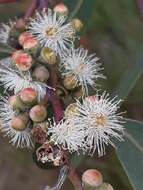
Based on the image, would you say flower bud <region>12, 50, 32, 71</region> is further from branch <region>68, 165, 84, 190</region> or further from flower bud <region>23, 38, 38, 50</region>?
branch <region>68, 165, 84, 190</region>

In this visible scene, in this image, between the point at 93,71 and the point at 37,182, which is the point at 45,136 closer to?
the point at 93,71

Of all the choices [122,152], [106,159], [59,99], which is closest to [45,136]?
[59,99]

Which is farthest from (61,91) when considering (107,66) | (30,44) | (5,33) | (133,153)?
(107,66)

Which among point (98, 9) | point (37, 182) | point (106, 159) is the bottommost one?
point (37, 182)

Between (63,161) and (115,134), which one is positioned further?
(115,134)

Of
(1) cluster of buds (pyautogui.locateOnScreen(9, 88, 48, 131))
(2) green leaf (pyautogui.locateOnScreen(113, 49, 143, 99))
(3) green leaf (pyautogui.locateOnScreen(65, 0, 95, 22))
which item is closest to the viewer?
(1) cluster of buds (pyautogui.locateOnScreen(9, 88, 48, 131))

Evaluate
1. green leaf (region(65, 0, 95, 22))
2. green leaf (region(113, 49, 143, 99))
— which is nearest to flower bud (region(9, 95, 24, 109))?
green leaf (region(113, 49, 143, 99))

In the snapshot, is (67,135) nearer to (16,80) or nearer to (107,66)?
(16,80)
